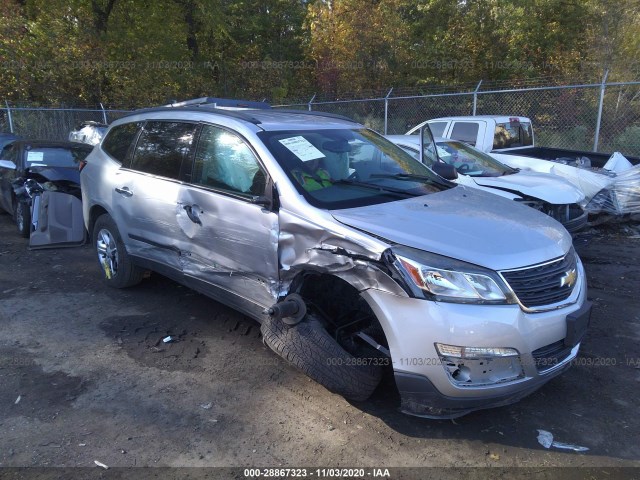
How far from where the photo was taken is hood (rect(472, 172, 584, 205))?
6.43 metres

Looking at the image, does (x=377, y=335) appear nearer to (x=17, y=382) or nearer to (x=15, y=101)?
(x=17, y=382)

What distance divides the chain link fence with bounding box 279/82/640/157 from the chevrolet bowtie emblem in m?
9.09

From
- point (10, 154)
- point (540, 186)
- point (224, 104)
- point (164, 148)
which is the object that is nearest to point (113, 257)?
point (164, 148)

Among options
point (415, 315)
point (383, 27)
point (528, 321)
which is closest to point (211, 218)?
point (415, 315)

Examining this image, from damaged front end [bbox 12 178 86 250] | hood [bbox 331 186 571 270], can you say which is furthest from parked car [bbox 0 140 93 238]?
hood [bbox 331 186 571 270]

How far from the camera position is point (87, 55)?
19203 mm

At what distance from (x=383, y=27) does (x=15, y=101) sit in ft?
47.6

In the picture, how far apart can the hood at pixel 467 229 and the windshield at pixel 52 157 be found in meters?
6.32

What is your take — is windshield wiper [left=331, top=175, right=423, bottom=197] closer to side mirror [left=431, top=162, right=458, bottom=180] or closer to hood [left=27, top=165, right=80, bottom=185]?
side mirror [left=431, top=162, right=458, bottom=180]

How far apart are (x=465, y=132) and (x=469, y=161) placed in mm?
2310

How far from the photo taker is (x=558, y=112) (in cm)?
1317

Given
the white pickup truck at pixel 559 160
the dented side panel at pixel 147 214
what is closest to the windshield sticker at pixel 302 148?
the dented side panel at pixel 147 214

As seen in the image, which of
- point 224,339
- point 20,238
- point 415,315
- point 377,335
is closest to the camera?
point 415,315

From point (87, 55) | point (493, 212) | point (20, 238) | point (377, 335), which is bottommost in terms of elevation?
point (20, 238)
